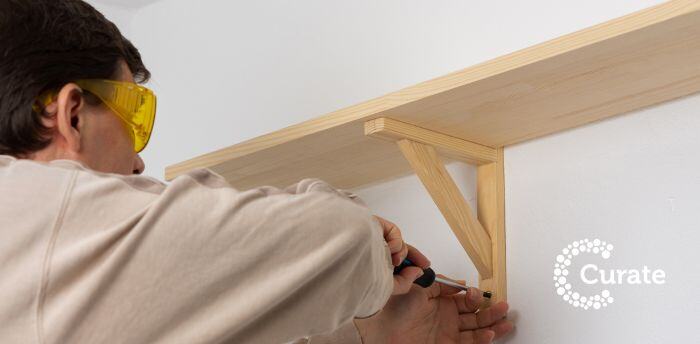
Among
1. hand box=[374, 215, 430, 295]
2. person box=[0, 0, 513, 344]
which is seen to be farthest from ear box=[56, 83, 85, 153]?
hand box=[374, 215, 430, 295]

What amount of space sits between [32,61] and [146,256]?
334 mm

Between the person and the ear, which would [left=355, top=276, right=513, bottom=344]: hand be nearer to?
the person

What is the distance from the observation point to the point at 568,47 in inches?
46.3

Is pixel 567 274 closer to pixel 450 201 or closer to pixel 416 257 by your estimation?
pixel 450 201

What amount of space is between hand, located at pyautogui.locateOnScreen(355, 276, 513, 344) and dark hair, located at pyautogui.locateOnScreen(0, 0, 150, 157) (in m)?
0.61

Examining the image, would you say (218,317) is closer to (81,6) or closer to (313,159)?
(81,6)

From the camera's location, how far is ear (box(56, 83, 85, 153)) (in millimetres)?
1132

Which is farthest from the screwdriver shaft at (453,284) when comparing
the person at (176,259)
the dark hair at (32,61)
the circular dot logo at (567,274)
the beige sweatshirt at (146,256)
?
the dark hair at (32,61)

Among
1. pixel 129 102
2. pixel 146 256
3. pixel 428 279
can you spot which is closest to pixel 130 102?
pixel 129 102

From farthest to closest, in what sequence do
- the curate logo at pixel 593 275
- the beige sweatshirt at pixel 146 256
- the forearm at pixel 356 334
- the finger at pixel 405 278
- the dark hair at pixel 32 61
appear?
the forearm at pixel 356 334
the curate logo at pixel 593 275
the finger at pixel 405 278
the dark hair at pixel 32 61
the beige sweatshirt at pixel 146 256

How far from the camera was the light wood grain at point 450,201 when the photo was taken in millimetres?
1471

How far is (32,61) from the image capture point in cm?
113

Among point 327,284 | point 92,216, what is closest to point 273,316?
point 327,284

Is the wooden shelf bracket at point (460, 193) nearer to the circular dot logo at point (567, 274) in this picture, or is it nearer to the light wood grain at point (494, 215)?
the light wood grain at point (494, 215)
